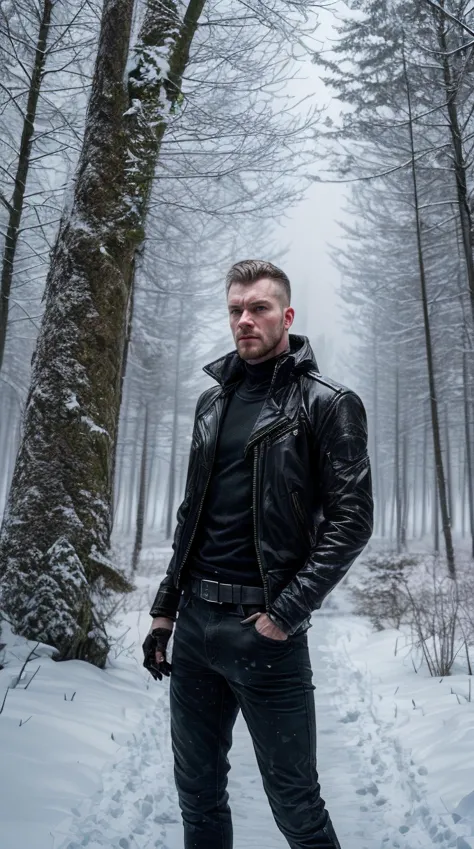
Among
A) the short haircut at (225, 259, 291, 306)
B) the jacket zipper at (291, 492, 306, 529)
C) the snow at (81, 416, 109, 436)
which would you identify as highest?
the short haircut at (225, 259, 291, 306)

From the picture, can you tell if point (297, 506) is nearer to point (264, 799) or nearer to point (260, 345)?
point (260, 345)

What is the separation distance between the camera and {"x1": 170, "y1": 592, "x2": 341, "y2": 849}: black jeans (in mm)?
1859

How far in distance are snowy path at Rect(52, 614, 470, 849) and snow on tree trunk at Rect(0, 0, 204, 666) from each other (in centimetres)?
123

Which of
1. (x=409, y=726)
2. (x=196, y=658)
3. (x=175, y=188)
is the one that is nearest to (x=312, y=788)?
(x=196, y=658)

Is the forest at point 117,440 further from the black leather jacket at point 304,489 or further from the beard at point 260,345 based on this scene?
the beard at point 260,345

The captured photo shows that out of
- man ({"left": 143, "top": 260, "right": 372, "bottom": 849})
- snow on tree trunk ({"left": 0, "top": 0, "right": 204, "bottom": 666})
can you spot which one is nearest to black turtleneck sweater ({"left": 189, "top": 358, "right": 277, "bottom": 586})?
man ({"left": 143, "top": 260, "right": 372, "bottom": 849})

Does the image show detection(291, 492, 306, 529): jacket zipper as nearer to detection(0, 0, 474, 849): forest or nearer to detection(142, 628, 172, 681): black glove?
detection(142, 628, 172, 681): black glove

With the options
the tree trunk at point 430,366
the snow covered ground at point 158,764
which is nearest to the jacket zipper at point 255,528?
the snow covered ground at point 158,764

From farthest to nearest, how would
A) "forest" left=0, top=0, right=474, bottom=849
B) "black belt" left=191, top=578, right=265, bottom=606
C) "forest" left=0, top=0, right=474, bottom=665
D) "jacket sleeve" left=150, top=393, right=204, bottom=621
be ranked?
"forest" left=0, top=0, right=474, bottom=665 < "forest" left=0, top=0, right=474, bottom=849 < "jacket sleeve" left=150, top=393, right=204, bottom=621 < "black belt" left=191, top=578, right=265, bottom=606

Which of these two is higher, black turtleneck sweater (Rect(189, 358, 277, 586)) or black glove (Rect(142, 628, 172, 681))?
black turtleneck sweater (Rect(189, 358, 277, 586))

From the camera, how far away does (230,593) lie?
1.97 metres

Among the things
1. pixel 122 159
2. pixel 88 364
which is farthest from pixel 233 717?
pixel 122 159

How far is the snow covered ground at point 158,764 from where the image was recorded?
8.70 feet

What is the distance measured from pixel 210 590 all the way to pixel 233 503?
0.32 m
